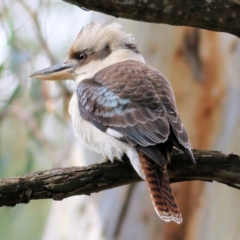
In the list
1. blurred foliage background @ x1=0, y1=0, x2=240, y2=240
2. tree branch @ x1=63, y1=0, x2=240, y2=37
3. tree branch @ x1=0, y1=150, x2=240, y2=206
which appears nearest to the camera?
tree branch @ x1=63, y1=0, x2=240, y2=37

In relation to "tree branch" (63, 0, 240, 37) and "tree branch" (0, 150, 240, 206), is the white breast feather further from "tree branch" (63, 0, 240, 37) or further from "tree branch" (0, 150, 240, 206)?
"tree branch" (63, 0, 240, 37)

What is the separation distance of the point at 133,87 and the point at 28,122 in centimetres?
189

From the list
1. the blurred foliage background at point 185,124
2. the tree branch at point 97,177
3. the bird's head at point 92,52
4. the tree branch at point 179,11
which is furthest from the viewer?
the blurred foliage background at point 185,124

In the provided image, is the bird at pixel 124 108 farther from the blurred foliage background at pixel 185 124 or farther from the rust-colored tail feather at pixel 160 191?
the blurred foliage background at pixel 185 124

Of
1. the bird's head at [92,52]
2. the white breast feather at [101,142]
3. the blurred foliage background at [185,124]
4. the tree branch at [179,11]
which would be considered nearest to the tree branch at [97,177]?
the white breast feather at [101,142]

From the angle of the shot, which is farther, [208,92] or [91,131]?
[208,92]

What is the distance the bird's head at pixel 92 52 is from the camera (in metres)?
2.08

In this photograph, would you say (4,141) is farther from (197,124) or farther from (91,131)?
(91,131)

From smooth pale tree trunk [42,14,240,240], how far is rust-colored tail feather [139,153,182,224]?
4.32 feet

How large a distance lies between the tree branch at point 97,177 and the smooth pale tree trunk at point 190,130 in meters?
1.23

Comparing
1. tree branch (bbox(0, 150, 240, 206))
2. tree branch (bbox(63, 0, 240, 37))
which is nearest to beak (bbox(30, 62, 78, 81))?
tree branch (bbox(0, 150, 240, 206))

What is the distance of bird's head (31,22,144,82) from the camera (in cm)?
208

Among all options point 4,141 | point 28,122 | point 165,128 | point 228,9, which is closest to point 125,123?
point 165,128

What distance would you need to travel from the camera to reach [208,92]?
2.90 metres
